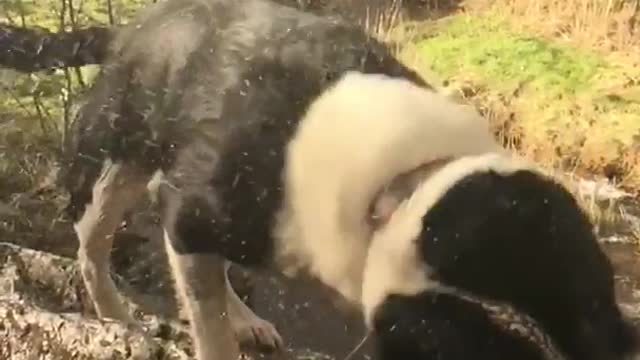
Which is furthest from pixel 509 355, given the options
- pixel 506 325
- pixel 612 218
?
pixel 612 218

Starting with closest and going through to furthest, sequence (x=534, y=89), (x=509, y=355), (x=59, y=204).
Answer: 1. (x=509, y=355)
2. (x=534, y=89)
3. (x=59, y=204)

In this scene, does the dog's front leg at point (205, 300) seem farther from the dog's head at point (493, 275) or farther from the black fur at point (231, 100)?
the dog's head at point (493, 275)

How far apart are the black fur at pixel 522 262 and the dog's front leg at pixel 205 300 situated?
→ 0.82 ft

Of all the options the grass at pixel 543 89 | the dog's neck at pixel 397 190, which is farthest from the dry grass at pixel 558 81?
the dog's neck at pixel 397 190

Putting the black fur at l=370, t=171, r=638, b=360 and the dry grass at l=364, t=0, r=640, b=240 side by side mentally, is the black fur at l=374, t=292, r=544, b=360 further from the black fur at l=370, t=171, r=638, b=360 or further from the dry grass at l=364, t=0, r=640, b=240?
the dry grass at l=364, t=0, r=640, b=240

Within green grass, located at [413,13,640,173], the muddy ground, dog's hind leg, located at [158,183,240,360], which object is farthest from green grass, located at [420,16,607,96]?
dog's hind leg, located at [158,183,240,360]

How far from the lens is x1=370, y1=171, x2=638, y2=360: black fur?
667 millimetres

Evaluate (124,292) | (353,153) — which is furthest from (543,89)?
(124,292)

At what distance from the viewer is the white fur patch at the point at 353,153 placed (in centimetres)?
75

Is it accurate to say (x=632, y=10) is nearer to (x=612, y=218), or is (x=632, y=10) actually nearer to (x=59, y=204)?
(x=612, y=218)

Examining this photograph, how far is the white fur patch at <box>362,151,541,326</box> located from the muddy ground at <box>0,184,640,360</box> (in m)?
0.18

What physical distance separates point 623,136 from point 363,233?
243 mm

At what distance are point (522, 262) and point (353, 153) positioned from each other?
5.8 inches

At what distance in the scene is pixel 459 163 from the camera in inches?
28.0
